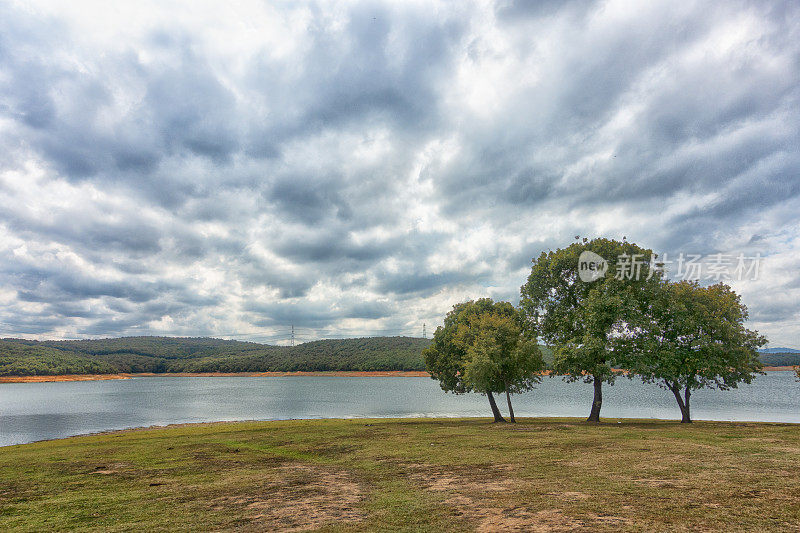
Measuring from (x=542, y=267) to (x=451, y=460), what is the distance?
27.3m

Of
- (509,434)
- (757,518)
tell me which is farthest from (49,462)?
(757,518)

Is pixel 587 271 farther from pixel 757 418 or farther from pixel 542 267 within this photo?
pixel 757 418

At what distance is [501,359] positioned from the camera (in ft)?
133

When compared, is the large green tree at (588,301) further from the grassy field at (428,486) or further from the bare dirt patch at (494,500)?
the bare dirt patch at (494,500)

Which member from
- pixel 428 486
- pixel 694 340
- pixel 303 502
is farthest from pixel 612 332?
pixel 303 502

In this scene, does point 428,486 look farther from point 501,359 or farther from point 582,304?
point 582,304

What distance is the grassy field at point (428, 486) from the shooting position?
430 inches

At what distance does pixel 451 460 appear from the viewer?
21.4 metres

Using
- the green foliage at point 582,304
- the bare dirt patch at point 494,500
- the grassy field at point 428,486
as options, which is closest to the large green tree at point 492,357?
the green foliage at point 582,304

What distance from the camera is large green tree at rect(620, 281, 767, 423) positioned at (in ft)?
126

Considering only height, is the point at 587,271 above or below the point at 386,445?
above

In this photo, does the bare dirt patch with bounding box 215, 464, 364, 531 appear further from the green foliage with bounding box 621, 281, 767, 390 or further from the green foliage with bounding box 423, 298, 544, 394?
the green foliage with bounding box 621, 281, 767, 390

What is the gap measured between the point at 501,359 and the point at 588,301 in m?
10.1

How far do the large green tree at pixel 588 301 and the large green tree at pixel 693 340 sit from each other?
1.75m
